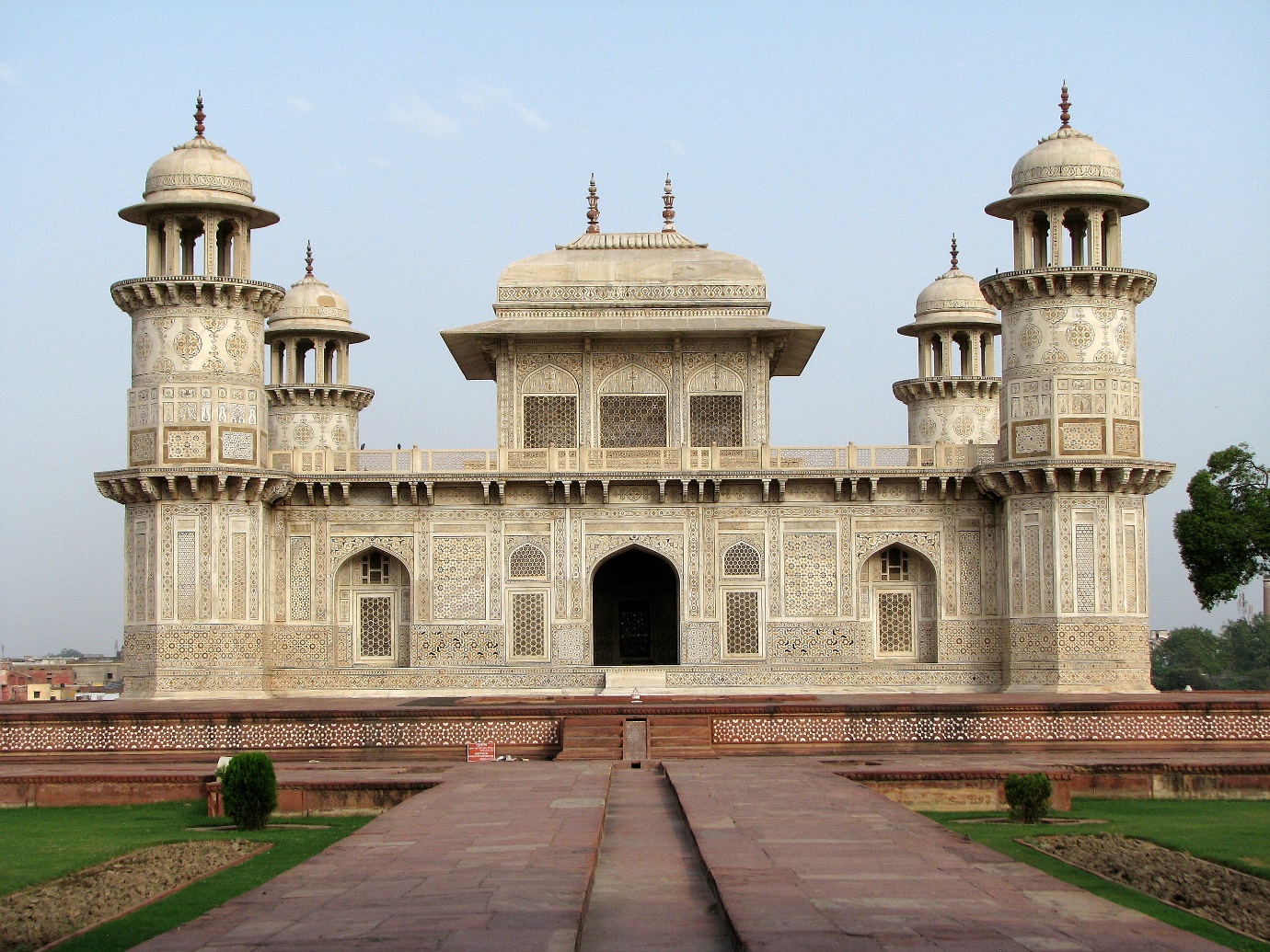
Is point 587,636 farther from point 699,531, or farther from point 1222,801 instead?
point 1222,801

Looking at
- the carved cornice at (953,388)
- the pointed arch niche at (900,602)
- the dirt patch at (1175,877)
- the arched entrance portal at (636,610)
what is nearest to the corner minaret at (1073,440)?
the pointed arch niche at (900,602)

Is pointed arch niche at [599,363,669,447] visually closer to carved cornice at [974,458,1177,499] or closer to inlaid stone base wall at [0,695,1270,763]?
carved cornice at [974,458,1177,499]

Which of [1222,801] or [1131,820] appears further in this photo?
[1222,801]

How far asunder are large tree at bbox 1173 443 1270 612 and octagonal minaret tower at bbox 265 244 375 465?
1755 cm

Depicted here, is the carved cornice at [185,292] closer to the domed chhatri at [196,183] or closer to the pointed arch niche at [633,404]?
the domed chhatri at [196,183]

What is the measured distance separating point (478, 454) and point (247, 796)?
13.7m

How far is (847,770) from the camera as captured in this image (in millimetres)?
15109

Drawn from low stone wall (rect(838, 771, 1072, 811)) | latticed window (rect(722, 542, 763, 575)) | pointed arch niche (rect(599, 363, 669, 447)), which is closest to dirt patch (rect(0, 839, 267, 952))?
low stone wall (rect(838, 771, 1072, 811))

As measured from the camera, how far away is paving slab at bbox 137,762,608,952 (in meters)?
7.53

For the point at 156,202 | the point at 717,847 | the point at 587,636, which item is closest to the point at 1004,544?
the point at 587,636

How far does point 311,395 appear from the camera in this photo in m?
34.7

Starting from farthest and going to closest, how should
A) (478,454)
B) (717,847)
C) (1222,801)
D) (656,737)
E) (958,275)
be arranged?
(958,275) → (478,454) → (656,737) → (1222,801) → (717,847)

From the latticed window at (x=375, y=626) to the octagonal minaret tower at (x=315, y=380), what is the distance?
825cm

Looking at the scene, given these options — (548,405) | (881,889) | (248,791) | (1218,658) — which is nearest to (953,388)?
(548,405)
